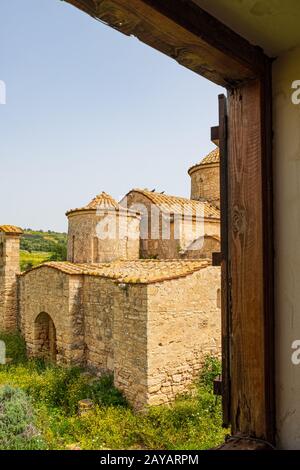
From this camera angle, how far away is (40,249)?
25062mm

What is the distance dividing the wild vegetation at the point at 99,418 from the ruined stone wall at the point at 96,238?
198 inches

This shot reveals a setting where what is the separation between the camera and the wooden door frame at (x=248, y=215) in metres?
1.39

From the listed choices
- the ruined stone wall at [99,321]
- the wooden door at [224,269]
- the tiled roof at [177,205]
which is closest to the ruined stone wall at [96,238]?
the tiled roof at [177,205]

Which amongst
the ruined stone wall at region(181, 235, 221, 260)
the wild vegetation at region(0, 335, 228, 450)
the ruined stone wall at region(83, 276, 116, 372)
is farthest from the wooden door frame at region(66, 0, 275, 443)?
the ruined stone wall at region(181, 235, 221, 260)

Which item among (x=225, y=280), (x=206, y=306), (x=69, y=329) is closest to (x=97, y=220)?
(x=69, y=329)

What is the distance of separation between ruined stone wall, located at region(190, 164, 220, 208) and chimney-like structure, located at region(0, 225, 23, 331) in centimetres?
884

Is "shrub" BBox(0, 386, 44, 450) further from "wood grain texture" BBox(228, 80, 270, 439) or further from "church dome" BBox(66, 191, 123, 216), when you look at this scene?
"church dome" BBox(66, 191, 123, 216)

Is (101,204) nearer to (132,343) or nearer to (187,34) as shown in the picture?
(132,343)

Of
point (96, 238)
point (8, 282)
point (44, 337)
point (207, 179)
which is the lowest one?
point (44, 337)

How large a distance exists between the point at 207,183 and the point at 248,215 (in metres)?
16.0

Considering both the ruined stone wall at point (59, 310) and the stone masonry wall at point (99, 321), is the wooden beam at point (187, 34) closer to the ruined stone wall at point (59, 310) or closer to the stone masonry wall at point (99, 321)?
the stone masonry wall at point (99, 321)

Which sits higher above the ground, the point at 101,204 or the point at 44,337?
the point at 101,204

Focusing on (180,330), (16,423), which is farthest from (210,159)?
(16,423)

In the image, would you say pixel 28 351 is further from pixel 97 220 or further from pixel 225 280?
pixel 225 280
